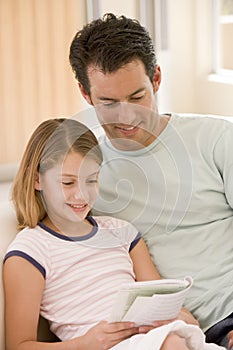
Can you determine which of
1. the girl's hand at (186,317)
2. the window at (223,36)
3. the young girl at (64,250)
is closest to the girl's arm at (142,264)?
the young girl at (64,250)

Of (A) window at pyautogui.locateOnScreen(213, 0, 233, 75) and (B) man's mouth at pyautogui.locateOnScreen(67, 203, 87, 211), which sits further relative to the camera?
(A) window at pyautogui.locateOnScreen(213, 0, 233, 75)

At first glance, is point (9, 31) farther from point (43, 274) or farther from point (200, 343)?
point (200, 343)

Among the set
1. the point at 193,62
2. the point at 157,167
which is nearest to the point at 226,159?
the point at 157,167

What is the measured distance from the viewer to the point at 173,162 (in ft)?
6.08

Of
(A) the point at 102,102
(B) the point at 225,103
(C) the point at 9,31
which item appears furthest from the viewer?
(B) the point at 225,103

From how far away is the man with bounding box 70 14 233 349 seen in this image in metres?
1.79

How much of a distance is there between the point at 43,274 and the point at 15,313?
0.11m

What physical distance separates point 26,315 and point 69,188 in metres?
0.32

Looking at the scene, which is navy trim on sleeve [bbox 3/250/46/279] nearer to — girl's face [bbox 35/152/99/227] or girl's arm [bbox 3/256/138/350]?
girl's arm [bbox 3/256/138/350]

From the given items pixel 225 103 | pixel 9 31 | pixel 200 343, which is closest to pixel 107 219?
pixel 200 343

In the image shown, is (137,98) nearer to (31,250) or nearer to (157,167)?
(157,167)

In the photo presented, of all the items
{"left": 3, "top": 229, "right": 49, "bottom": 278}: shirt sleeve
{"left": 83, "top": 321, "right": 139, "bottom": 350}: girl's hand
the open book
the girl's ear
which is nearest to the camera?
the open book

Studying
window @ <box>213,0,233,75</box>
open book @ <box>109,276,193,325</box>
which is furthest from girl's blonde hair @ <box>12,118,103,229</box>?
window @ <box>213,0,233,75</box>

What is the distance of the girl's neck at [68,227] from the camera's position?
69.2 inches
